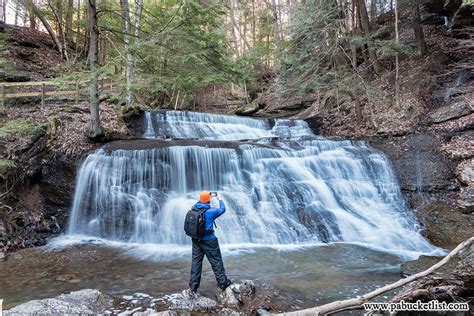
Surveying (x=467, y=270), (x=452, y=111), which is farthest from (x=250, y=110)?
(x=467, y=270)

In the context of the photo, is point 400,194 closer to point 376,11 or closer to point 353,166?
point 353,166

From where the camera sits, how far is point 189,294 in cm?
507

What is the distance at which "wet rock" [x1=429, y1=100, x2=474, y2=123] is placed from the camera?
1189cm

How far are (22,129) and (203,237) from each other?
6.56m

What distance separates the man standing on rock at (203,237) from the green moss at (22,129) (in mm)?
6217

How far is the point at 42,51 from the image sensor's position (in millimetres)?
21062

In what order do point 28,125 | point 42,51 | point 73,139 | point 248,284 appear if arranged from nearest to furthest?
point 248,284
point 28,125
point 73,139
point 42,51

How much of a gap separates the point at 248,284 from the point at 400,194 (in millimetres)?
7846

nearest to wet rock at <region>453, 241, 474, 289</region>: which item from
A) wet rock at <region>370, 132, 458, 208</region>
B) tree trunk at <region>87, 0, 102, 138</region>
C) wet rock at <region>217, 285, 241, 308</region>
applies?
wet rock at <region>217, 285, 241, 308</region>

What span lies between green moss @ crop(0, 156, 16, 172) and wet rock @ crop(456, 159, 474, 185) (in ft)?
41.7

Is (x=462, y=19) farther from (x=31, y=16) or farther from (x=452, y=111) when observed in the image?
(x=31, y=16)

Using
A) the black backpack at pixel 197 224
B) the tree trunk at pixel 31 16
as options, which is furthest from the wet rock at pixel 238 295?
the tree trunk at pixel 31 16

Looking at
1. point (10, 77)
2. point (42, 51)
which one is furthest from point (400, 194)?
point (42, 51)

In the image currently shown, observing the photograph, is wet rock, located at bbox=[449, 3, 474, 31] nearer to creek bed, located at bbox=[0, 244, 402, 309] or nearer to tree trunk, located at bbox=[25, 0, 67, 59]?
creek bed, located at bbox=[0, 244, 402, 309]
